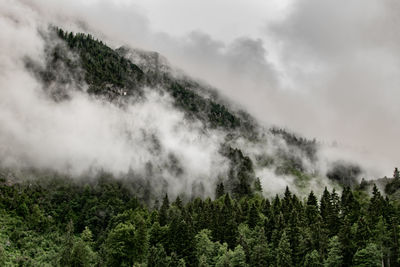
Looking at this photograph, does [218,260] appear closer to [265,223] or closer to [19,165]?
[265,223]

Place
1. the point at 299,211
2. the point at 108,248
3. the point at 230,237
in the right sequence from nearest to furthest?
the point at 108,248
the point at 230,237
the point at 299,211

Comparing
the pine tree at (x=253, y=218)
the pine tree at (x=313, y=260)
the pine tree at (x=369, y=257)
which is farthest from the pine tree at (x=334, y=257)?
the pine tree at (x=253, y=218)

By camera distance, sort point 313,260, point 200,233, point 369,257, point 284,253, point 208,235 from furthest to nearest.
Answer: point 208,235
point 200,233
point 284,253
point 313,260
point 369,257

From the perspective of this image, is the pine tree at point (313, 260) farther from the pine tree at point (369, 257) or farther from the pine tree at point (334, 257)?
the pine tree at point (369, 257)

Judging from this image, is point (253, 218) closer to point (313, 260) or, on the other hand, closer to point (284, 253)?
point (284, 253)

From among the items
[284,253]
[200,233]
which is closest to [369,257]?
[284,253]

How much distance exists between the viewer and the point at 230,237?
110 m

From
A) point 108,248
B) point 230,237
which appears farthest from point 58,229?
point 230,237

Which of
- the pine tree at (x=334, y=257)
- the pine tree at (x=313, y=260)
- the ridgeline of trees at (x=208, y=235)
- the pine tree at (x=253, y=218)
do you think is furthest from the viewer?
the pine tree at (x=253, y=218)

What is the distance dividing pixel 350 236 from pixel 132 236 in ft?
172

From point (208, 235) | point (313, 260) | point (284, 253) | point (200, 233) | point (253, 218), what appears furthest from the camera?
point (253, 218)

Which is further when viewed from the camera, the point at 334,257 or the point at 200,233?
the point at 200,233

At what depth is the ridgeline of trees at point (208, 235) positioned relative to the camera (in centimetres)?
8931

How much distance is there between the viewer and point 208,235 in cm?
11131
